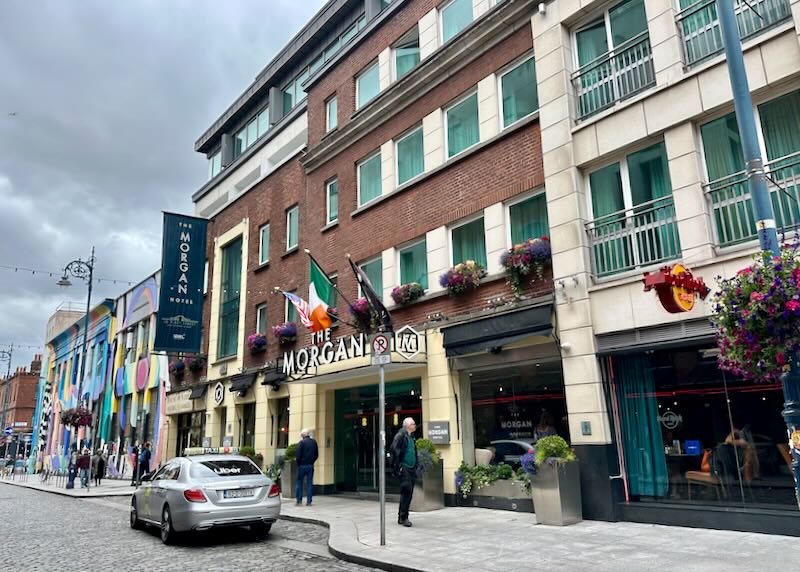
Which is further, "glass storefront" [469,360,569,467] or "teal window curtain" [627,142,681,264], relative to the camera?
"glass storefront" [469,360,569,467]

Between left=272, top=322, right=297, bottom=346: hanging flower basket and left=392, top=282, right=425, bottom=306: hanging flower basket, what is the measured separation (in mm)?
6004

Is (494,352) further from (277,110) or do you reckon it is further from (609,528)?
(277,110)

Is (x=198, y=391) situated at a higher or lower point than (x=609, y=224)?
lower

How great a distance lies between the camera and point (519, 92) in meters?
14.3

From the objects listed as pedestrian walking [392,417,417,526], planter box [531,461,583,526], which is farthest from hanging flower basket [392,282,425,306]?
planter box [531,461,583,526]

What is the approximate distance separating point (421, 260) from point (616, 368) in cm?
645

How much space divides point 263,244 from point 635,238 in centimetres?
1657

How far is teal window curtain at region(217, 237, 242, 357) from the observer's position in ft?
84.1

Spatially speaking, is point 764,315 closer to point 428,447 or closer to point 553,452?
point 553,452

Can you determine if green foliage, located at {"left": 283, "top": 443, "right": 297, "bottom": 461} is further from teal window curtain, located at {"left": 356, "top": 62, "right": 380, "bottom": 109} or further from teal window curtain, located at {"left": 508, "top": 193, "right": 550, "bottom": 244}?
teal window curtain, located at {"left": 356, "top": 62, "right": 380, "bottom": 109}

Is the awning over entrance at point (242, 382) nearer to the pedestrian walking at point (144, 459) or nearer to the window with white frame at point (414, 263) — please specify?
the pedestrian walking at point (144, 459)

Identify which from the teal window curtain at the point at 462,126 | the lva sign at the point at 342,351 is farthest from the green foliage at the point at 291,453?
the teal window curtain at the point at 462,126

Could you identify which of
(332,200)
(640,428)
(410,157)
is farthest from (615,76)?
(332,200)

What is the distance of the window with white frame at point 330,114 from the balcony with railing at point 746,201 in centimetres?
1380
